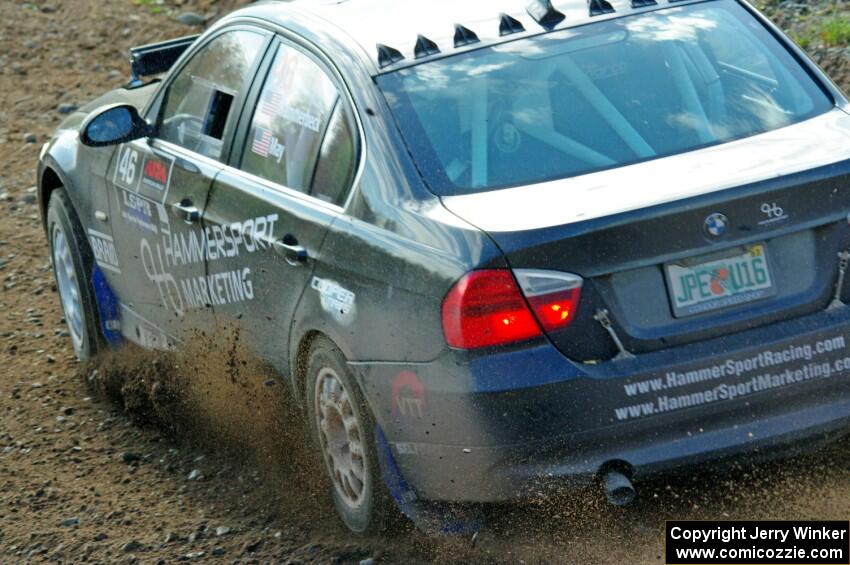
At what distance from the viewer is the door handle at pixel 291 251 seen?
16.5ft

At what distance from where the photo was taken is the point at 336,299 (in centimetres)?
483

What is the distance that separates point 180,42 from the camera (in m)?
7.95

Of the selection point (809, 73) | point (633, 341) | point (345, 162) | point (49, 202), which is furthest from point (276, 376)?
point (49, 202)

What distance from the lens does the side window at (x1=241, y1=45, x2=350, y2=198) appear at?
5.25m

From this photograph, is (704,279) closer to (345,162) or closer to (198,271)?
(345,162)

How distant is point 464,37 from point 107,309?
2655 mm

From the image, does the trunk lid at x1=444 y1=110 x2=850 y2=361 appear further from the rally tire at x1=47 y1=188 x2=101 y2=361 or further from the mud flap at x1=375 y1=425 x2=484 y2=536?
the rally tire at x1=47 y1=188 x2=101 y2=361

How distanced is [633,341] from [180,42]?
14.1 ft

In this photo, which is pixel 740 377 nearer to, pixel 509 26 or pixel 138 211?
pixel 509 26

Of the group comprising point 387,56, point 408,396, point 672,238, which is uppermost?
point 387,56

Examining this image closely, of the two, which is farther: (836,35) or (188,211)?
(836,35)

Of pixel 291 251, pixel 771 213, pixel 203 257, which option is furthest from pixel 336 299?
pixel 771 213

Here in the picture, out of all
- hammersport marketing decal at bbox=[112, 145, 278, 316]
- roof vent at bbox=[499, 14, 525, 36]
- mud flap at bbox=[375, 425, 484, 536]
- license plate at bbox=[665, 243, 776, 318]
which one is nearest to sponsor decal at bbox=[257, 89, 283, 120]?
hammersport marketing decal at bbox=[112, 145, 278, 316]

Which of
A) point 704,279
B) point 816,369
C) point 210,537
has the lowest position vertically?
point 210,537
